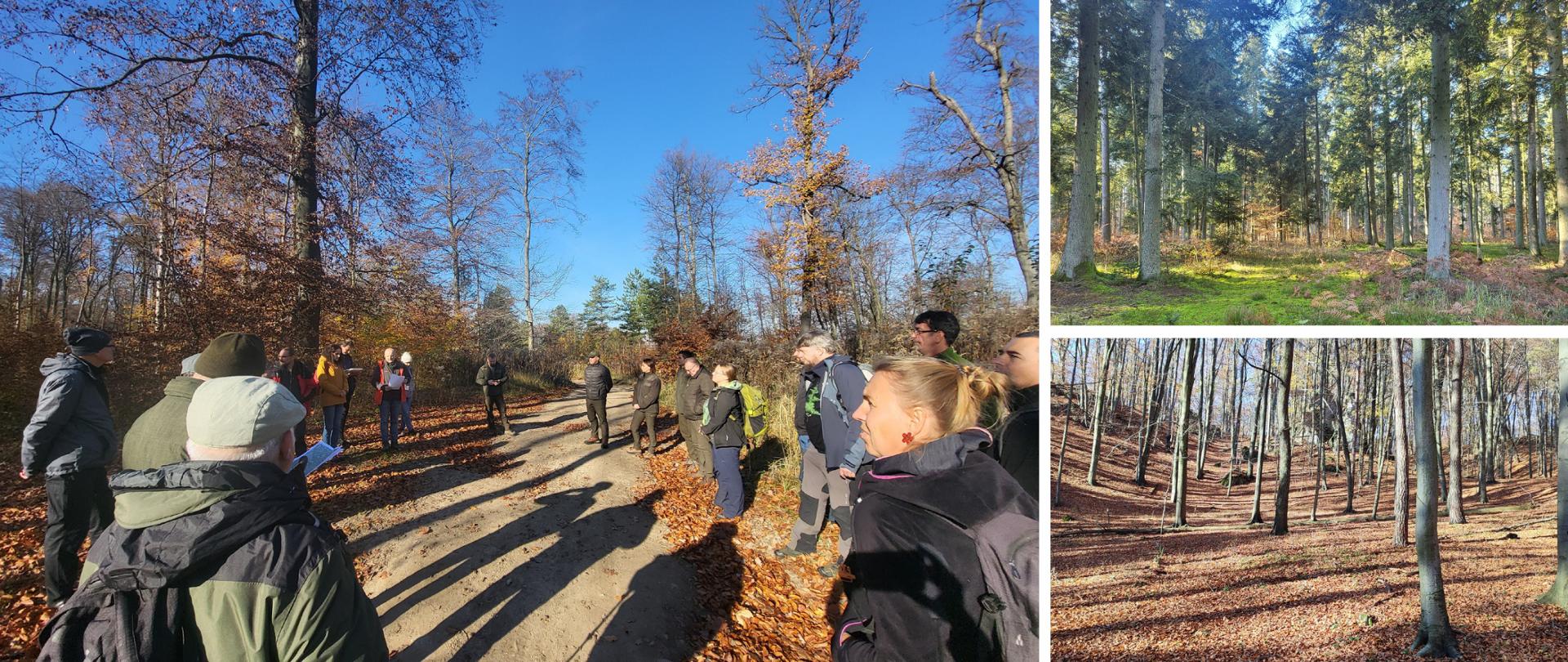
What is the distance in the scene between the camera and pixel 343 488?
20.1ft

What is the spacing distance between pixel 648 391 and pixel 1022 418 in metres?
6.94

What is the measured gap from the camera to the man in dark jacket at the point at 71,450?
3.00 metres

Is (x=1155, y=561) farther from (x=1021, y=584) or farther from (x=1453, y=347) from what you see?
(x=1453, y=347)

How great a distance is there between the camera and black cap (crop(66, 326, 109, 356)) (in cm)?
311

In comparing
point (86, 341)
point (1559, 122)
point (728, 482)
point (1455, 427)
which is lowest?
point (728, 482)

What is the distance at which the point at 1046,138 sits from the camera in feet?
4.29

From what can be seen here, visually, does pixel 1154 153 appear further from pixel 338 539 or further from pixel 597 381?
pixel 597 381

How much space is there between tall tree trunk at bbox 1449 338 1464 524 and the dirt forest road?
367cm

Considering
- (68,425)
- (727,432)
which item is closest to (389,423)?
(68,425)

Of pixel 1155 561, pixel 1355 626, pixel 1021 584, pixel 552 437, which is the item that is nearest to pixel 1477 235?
pixel 1355 626

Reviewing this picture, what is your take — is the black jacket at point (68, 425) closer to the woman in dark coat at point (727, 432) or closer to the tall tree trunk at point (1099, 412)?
the woman in dark coat at point (727, 432)

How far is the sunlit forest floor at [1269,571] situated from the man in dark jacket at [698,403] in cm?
516

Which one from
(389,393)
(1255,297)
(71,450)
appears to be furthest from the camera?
(389,393)

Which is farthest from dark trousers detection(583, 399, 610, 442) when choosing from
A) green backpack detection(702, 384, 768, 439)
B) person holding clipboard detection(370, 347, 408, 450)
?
green backpack detection(702, 384, 768, 439)
